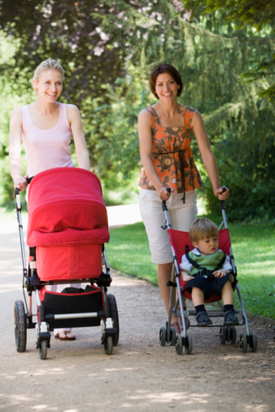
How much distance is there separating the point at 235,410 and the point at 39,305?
1.88m

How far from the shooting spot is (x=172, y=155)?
18.6 feet

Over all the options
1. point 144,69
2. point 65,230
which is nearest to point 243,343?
→ point 65,230

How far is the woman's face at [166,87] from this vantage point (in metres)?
5.57

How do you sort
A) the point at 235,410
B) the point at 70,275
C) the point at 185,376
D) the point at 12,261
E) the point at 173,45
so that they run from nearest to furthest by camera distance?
1. the point at 235,410
2. the point at 185,376
3. the point at 70,275
4. the point at 12,261
5. the point at 173,45

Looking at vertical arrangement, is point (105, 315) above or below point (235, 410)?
above

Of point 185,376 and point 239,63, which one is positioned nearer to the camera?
point 185,376

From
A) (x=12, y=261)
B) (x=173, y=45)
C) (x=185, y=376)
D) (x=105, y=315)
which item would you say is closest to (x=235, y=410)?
(x=185, y=376)

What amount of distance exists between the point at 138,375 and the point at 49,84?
2354mm

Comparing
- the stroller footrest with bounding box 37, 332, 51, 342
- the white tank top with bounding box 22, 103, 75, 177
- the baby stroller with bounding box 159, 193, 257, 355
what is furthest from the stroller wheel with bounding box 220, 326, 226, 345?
the white tank top with bounding box 22, 103, 75, 177

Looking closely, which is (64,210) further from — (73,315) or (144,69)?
(144,69)

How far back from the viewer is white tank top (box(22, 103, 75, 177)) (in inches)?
219

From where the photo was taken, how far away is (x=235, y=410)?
3807 millimetres

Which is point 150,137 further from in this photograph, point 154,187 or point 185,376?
point 185,376

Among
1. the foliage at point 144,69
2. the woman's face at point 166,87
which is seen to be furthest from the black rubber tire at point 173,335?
the foliage at point 144,69
